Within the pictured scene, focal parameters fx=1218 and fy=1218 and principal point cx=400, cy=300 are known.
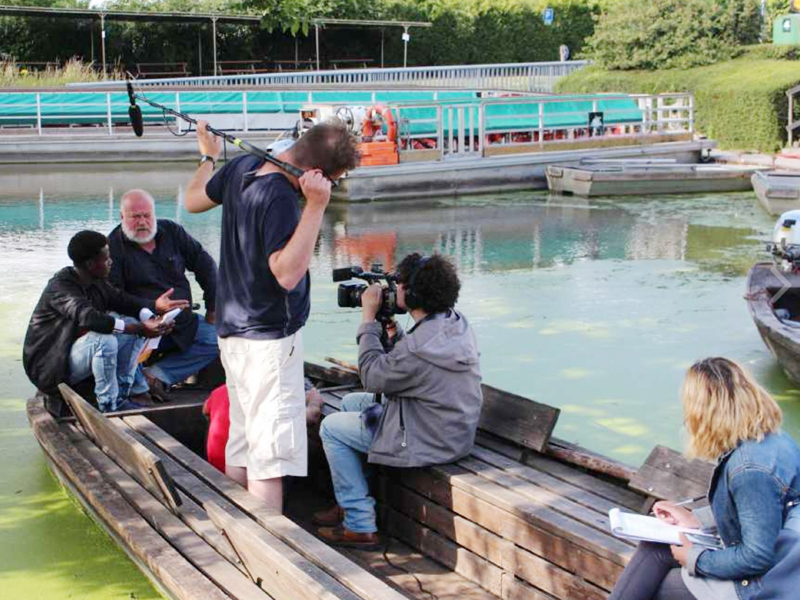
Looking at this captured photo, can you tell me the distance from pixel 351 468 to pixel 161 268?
2.21m

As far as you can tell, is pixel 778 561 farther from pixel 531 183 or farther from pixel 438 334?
pixel 531 183

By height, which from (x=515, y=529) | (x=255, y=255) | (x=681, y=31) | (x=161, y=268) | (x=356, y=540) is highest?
(x=681, y=31)

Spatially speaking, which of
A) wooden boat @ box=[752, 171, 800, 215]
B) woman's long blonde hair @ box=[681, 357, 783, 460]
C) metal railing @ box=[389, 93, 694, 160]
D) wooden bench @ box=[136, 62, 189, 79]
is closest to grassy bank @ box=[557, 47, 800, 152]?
metal railing @ box=[389, 93, 694, 160]

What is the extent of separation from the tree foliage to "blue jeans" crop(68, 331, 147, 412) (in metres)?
21.8

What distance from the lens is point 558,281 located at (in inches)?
440

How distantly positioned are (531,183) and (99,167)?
26.2ft

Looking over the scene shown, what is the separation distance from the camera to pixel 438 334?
169 inches

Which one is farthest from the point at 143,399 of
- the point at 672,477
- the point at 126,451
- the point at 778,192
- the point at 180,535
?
the point at 778,192

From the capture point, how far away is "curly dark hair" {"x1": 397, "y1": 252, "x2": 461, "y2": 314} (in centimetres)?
429

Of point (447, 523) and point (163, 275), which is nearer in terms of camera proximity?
point (447, 523)

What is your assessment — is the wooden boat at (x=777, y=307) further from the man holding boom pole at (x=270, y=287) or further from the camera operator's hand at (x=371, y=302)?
the man holding boom pole at (x=270, y=287)

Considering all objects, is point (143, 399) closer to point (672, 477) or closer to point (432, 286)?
point (432, 286)

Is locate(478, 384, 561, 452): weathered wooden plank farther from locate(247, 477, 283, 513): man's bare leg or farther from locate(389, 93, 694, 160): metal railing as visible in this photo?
locate(389, 93, 694, 160): metal railing

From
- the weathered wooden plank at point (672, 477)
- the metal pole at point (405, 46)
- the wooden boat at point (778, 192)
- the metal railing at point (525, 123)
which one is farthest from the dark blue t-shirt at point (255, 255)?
the metal pole at point (405, 46)
